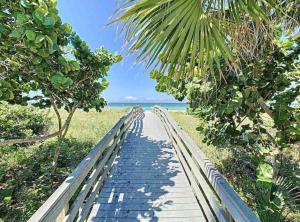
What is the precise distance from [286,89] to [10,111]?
1096cm

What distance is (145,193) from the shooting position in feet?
17.5

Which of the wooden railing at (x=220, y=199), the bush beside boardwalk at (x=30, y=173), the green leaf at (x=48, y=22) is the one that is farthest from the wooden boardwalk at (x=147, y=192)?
the green leaf at (x=48, y=22)

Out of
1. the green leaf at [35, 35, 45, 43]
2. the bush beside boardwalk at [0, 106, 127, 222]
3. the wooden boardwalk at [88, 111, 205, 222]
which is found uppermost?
the green leaf at [35, 35, 45, 43]

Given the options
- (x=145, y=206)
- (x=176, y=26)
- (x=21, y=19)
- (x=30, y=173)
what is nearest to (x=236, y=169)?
(x=145, y=206)

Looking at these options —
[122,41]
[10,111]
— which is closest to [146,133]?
[10,111]

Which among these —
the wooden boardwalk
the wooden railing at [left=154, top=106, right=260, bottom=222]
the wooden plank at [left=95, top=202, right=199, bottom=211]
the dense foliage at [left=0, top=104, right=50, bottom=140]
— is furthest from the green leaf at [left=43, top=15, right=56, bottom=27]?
the dense foliage at [left=0, top=104, right=50, bottom=140]

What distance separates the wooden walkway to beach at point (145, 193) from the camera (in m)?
2.82

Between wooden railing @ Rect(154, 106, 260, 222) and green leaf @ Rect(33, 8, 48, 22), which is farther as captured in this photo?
green leaf @ Rect(33, 8, 48, 22)

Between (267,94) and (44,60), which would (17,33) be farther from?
(267,94)

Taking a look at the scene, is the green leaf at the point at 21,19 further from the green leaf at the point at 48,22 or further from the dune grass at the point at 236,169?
the dune grass at the point at 236,169

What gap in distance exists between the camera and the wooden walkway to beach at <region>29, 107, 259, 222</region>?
9.27 feet

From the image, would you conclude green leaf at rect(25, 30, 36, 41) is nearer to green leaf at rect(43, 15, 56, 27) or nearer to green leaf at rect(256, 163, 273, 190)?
green leaf at rect(43, 15, 56, 27)

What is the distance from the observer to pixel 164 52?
284 cm

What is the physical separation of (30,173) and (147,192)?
4721mm
